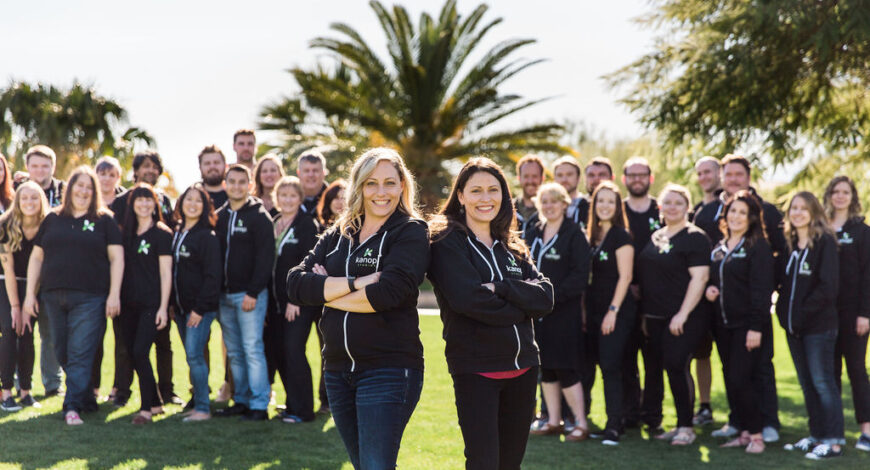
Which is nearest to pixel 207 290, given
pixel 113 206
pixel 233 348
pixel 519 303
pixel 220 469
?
pixel 233 348

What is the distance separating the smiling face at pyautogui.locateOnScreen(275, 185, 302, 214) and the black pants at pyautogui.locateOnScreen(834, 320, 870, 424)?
15.4 ft

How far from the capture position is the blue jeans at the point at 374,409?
370cm

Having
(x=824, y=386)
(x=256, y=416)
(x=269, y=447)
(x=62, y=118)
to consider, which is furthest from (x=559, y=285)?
(x=62, y=118)

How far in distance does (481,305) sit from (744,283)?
3.86 meters

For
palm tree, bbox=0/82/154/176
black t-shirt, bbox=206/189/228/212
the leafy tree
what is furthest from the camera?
palm tree, bbox=0/82/154/176

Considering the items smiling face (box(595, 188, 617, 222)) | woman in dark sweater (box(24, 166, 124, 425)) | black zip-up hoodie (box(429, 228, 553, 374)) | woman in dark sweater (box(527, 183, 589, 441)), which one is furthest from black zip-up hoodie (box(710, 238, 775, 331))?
woman in dark sweater (box(24, 166, 124, 425))

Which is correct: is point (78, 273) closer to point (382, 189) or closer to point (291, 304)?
point (291, 304)

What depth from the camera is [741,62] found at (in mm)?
13789

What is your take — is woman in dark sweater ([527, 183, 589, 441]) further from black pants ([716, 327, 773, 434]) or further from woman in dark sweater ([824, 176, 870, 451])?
woman in dark sweater ([824, 176, 870, 451])

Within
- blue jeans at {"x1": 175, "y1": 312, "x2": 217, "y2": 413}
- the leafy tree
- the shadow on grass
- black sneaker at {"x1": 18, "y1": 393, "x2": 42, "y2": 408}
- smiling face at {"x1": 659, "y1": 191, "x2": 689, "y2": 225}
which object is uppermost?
the leafy tree

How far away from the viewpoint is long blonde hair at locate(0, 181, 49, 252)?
24.9 ft

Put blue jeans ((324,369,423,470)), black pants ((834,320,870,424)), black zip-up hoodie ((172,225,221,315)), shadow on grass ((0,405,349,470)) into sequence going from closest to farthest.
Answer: blue jeans ((324,369,423,470)), shadow on grass ((0,405,349,470)), black pants ((834,320,870,424)), black zip-up hoodie ((172,225,221,315))

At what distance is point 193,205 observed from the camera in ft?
24.5

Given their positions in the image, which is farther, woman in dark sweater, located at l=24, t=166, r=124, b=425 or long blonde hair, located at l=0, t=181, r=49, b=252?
long blonde hair, located at l=0, t=181, r=49, b=252
